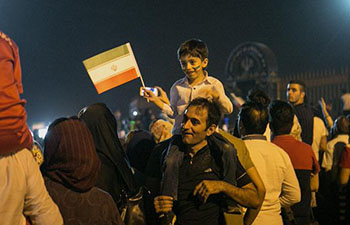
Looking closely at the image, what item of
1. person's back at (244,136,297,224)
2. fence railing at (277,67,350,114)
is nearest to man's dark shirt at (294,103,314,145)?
person's back at (244,136,297,224)

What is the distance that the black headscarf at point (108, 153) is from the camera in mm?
3289

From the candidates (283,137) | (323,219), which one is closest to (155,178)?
(283,137)

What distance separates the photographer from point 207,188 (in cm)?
252

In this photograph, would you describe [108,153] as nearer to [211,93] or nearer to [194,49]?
[211,93]

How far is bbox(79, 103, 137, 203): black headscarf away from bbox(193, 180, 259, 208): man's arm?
95 centimetres

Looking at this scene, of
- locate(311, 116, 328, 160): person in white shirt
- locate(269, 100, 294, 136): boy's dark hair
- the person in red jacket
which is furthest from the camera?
locate(311, 116, 328, 160): person in white shirt

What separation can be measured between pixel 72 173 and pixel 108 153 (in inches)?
31.4

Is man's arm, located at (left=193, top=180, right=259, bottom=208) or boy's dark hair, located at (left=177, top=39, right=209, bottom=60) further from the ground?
boy's dark hair, located at (left=177, top=39, right=209, bottom=60)

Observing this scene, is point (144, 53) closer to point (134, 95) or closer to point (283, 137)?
point (134, 95)

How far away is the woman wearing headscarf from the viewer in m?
2.52

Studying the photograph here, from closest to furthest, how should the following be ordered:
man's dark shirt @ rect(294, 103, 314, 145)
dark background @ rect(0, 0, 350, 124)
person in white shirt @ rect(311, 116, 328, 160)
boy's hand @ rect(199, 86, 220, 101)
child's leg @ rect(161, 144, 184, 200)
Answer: child's leg @ rect(161, 144, 184, 200)
boy's hand @ rect(199, 86, 220, 101)
man's dark shirt @ rect(294, 103, 314, 145)
person in white shirt @ rect(311, 116, 328, 160)
dark background @ rect(0, 0, 350, 124)

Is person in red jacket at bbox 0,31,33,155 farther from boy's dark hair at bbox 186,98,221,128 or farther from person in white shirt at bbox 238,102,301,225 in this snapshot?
person in white shirt at bbox 238,102,301,225

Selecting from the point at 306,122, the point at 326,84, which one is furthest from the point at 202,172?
the point at 326,84

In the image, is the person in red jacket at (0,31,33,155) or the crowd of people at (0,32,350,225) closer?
the person in red jacket at (0,31,33,155)
